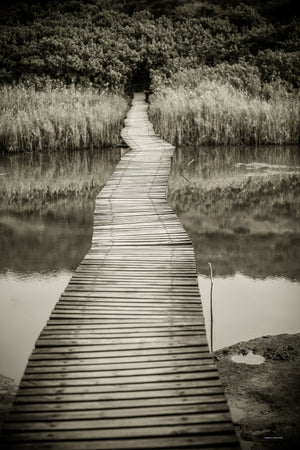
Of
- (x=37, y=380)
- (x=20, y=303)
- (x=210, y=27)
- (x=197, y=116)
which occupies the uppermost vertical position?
(x=210, y=27)

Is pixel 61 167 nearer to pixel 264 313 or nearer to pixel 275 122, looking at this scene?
pixel 275 122

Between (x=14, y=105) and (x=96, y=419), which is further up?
(x=14, y=105)

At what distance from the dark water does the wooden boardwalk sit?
69 cm

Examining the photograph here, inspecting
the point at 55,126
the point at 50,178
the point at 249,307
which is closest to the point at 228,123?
the point at 55,126

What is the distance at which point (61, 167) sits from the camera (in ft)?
37.9

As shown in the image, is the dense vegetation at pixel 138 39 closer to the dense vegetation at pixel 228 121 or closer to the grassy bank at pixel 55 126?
the dense vegetation at pixel 228 121

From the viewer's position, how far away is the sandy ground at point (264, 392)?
3.31 metres

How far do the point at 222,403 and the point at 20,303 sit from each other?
3.18 metres

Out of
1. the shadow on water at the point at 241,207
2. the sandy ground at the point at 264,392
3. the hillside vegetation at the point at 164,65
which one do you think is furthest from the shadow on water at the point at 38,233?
the shadow on water at the point at 241,207

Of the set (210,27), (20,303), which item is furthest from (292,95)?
(20,303)

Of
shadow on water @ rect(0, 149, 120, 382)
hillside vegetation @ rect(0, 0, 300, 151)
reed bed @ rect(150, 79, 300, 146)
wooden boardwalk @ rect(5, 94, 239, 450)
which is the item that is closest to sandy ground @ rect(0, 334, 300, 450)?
wooden boardwalk @ rect(5, 94, 239, 450)

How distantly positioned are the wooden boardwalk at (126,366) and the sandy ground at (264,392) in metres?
0.53

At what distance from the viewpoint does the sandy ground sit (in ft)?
10.8

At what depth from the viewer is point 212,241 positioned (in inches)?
292
